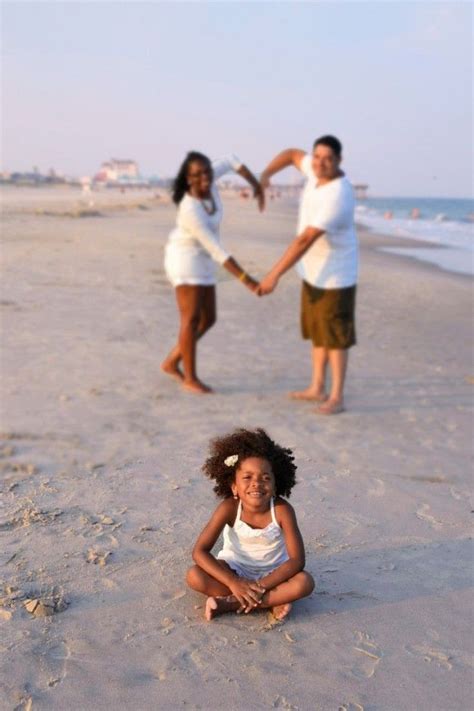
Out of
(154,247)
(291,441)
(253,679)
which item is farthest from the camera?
(154,247)

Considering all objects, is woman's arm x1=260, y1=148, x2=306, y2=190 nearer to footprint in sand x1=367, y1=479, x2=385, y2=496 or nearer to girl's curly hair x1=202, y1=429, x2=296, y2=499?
footprint in sand x1=367, y1=479, x2=385, y2=496

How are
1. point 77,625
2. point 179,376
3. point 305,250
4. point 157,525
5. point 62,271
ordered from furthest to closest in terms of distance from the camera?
point 62,271 → point 179,376 → point 305,250 → point 157,525 → point 77,625

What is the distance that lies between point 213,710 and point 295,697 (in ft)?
0.84

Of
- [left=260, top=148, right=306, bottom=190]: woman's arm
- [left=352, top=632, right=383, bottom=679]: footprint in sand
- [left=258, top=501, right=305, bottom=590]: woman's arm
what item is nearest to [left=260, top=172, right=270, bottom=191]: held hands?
[left=260, top=148, right=306, bottom=190]: woman's arm

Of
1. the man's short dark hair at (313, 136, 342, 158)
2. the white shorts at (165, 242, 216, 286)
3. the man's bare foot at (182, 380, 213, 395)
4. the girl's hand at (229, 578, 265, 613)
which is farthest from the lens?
the man's bare foot at (182, 380, 213, 395)

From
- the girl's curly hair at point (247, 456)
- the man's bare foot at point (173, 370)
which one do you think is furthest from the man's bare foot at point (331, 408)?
the girl's curly hair at point (247, 456)

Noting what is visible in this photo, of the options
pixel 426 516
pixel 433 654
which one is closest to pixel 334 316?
pixel 426 516

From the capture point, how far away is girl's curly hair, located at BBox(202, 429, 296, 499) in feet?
8.75

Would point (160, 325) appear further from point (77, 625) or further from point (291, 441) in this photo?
point (77, 625)

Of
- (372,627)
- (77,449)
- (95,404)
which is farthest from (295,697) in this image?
(95,404)

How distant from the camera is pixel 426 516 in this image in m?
3.53

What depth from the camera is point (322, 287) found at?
16.9 feet

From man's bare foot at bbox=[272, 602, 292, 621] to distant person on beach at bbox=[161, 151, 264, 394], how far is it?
Answer: 2804 millimetres

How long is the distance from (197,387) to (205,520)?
7.36 ft
